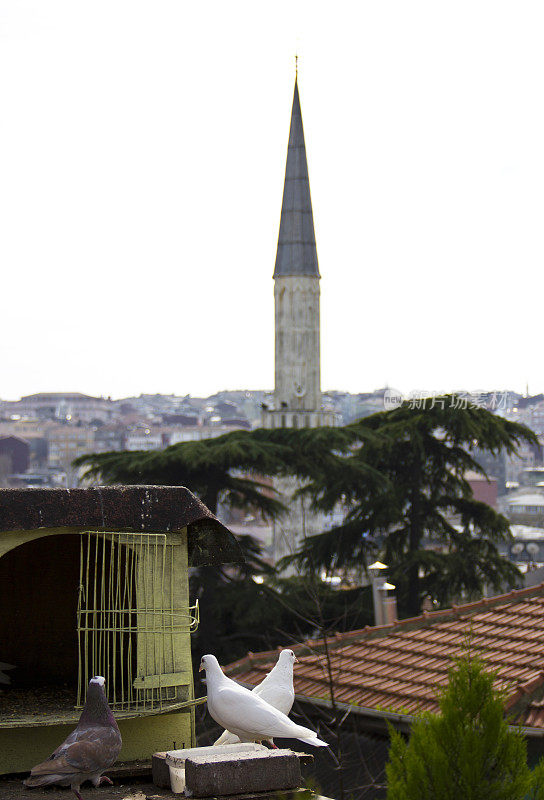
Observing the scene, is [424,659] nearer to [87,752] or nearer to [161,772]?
[161,772]

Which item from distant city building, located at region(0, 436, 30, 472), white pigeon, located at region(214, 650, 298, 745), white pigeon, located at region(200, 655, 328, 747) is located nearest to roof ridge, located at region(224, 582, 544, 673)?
white pigeon, located at region(214, 650, 298, 745)

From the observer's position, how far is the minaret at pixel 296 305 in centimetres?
4888

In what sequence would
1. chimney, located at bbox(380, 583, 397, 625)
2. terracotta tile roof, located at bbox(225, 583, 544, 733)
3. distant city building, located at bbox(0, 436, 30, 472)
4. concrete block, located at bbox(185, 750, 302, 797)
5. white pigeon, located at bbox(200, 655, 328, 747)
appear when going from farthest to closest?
distant city building, located at bbox(0, 436, 30, 472), chimney, located at bbox(380, 583, 397, 625), terracotta tile roof, located at bbox(225, 583, 544, 733), white pigeon, located at bbox(200, 655, 328, 747), concrete block, located at bbox(185, 750, 302, 797)

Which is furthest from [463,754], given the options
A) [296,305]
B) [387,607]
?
[296,305]

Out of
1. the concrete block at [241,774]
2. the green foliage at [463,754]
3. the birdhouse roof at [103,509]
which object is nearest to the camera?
the green foliage at [463,754]

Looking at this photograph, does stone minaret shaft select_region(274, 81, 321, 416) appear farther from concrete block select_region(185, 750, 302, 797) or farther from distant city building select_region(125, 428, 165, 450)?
distant city building select_region(125, 428, 165, 450)

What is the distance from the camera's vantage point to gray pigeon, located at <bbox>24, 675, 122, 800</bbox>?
567cm

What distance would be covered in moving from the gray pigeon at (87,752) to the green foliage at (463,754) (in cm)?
170

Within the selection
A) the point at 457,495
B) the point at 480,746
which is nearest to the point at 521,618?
the point at 480,746

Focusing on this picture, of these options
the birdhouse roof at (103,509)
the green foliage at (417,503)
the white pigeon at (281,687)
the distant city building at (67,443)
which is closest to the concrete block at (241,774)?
the white pigeon at (281,687)

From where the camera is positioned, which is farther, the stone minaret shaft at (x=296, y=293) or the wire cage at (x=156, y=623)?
the stone minaret shaft at (x=296, y=293)

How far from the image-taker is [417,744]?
184 inches

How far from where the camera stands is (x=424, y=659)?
11.7m

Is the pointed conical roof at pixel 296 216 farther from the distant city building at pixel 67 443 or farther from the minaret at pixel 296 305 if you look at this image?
the distant city building at pixel 67 443
